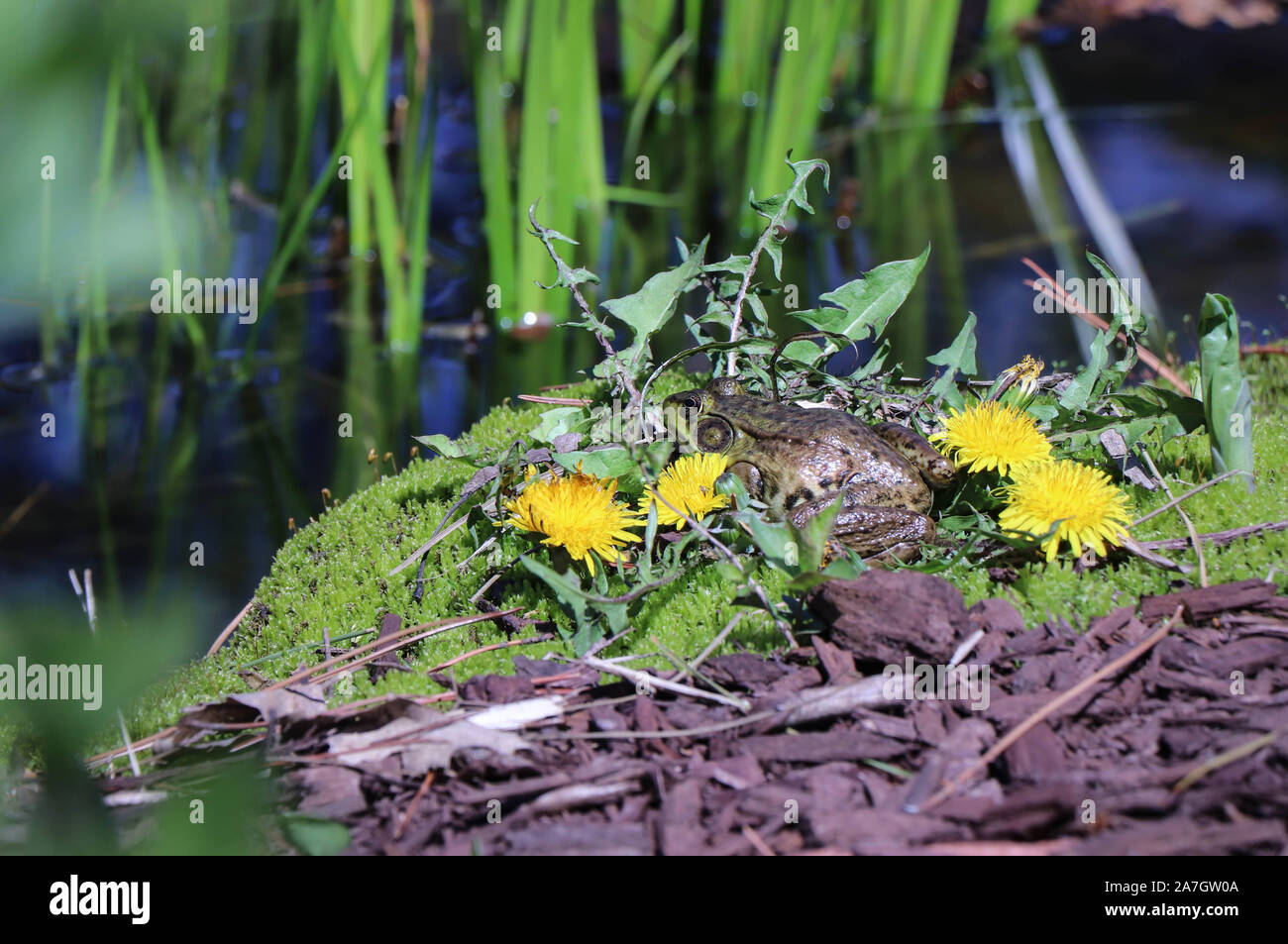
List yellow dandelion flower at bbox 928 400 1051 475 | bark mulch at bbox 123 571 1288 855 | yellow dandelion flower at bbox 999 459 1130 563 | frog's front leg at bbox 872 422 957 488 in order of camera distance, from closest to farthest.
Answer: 1. bark mulch at bbox 123 571 1288 855
2. yellow dandelion flower at bbox 999 459 1130 563
3. yellow dandelion flower at bbox 928 400 1051 475
4. frog's front leg at bbox 872 422 957 488

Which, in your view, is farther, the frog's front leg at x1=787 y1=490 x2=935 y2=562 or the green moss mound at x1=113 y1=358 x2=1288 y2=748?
the frog's front leg at x1=787 y1=490 x2=935 y2=562

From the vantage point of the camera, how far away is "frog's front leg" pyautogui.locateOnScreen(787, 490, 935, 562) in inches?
103

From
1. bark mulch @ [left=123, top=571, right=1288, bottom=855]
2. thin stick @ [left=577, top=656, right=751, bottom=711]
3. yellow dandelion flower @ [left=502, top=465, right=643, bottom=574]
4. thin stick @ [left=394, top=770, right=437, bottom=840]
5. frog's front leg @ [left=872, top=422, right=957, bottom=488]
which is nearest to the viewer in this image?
bark mulch @ [left=123, top=571, right=1288, bottom=855]

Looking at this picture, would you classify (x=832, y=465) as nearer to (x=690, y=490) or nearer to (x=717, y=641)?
(x=690, y=490)

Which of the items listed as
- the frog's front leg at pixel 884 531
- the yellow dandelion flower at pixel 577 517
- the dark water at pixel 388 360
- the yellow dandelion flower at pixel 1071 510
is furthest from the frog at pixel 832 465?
the dark water at pixel 388 360

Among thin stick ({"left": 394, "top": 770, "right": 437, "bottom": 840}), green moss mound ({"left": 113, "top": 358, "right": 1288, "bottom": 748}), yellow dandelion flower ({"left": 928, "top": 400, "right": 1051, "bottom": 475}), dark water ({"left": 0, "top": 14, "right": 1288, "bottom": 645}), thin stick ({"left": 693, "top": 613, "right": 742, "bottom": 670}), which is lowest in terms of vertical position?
thin stick ({"left": 394, "top": 770, "right": 437, "bottom": 840})

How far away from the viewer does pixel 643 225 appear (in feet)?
24.0

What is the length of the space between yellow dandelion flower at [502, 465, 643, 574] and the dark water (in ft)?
6.01

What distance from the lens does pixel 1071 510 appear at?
235 centimetres

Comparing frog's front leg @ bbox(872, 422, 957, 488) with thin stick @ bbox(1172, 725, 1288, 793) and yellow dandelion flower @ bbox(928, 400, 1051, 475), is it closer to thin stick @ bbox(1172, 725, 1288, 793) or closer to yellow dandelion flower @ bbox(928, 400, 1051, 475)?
yellow dandelion flower @ bbox(928, 400, 1051, 475)

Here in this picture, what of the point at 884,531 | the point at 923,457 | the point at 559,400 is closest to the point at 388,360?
the point at 559,400

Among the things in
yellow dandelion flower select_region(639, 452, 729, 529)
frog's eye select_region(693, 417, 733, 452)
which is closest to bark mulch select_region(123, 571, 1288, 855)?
yellow dandelion flower select_region(639, 452, 729, 529)
